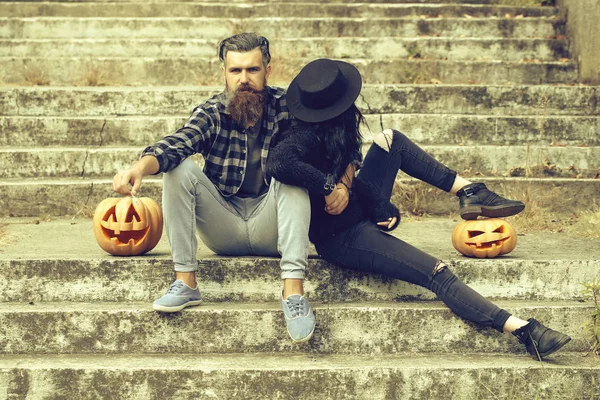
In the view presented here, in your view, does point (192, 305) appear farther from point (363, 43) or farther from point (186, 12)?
point (186, 12)

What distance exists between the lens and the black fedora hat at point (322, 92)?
153 inches

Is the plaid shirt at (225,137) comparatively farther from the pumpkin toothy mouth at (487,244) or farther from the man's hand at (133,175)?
the pumpkin toothy mouth at (487,244)

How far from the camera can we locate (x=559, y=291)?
4176 mm

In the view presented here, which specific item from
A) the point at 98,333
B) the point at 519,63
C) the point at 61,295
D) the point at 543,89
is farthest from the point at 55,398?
the point at 519,63

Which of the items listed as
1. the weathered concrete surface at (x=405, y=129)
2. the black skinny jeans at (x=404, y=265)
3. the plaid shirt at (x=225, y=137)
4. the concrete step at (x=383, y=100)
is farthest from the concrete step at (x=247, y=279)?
the concrete step at (x=383, y=100)

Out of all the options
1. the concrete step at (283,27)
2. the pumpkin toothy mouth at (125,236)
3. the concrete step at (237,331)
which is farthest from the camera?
the concrete step at (283,27)

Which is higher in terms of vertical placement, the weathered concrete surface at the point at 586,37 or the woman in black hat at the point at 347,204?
the weathered concrete surface at the point at 586,37

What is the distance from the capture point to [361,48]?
7.45 metres

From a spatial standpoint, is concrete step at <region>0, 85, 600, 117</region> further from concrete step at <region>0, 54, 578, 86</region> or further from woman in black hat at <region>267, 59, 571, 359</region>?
woman in black hat at <region>267, 59, 571, 359</region>

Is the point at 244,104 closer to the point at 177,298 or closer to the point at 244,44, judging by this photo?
the point at 244,44

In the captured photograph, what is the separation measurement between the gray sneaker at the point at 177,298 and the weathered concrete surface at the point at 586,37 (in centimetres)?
443

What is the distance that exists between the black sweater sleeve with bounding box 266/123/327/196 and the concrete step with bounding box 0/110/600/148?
225 centimetres

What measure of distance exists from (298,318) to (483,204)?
1219mm

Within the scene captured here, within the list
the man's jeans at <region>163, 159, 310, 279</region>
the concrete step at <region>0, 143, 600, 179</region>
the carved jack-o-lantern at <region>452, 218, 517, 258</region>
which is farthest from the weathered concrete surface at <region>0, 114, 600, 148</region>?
the man's jeans at <region>163, 159, 310, 279</region>
